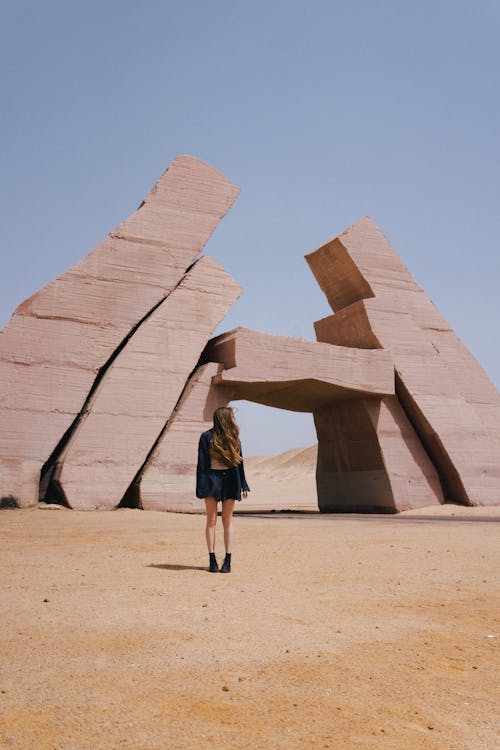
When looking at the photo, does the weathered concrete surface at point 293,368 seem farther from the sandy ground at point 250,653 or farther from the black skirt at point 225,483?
the sandy ground at point 250,653

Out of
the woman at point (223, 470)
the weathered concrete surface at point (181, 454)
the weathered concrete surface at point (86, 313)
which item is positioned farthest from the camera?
the weathered concrete surface at point (181, 454)

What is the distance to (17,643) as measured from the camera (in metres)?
3.13

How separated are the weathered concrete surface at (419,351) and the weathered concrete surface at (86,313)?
11.0 ft

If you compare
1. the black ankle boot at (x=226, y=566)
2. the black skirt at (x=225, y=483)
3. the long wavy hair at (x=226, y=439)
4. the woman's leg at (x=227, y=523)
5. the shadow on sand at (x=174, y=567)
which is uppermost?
the long wavy hair at (x=226, y=439)

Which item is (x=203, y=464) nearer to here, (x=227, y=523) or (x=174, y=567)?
(x=227, y=523)

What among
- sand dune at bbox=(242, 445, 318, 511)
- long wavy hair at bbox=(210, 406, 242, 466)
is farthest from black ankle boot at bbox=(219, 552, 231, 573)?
sand dune at bbox=(242, 445, 318, 511)

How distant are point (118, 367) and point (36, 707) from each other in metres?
9.77

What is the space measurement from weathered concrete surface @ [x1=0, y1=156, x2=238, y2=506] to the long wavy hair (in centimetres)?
649

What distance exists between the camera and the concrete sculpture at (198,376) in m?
11.5

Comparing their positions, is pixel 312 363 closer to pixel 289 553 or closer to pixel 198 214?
pixel 198 214

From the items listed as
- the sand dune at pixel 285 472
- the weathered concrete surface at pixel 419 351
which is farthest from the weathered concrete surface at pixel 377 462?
the sand dune at pixel 285 472

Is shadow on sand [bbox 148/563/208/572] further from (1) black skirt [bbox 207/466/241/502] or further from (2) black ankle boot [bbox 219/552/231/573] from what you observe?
(1) black skirt [bbox 207/466/241/502]

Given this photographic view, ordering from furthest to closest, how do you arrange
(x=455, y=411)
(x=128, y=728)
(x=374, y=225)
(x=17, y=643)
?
(x=374, y=225), (x=455, y=411), (x=17, y=643), (x=128, y=728)

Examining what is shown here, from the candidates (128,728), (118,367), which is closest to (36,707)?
(128,728)
